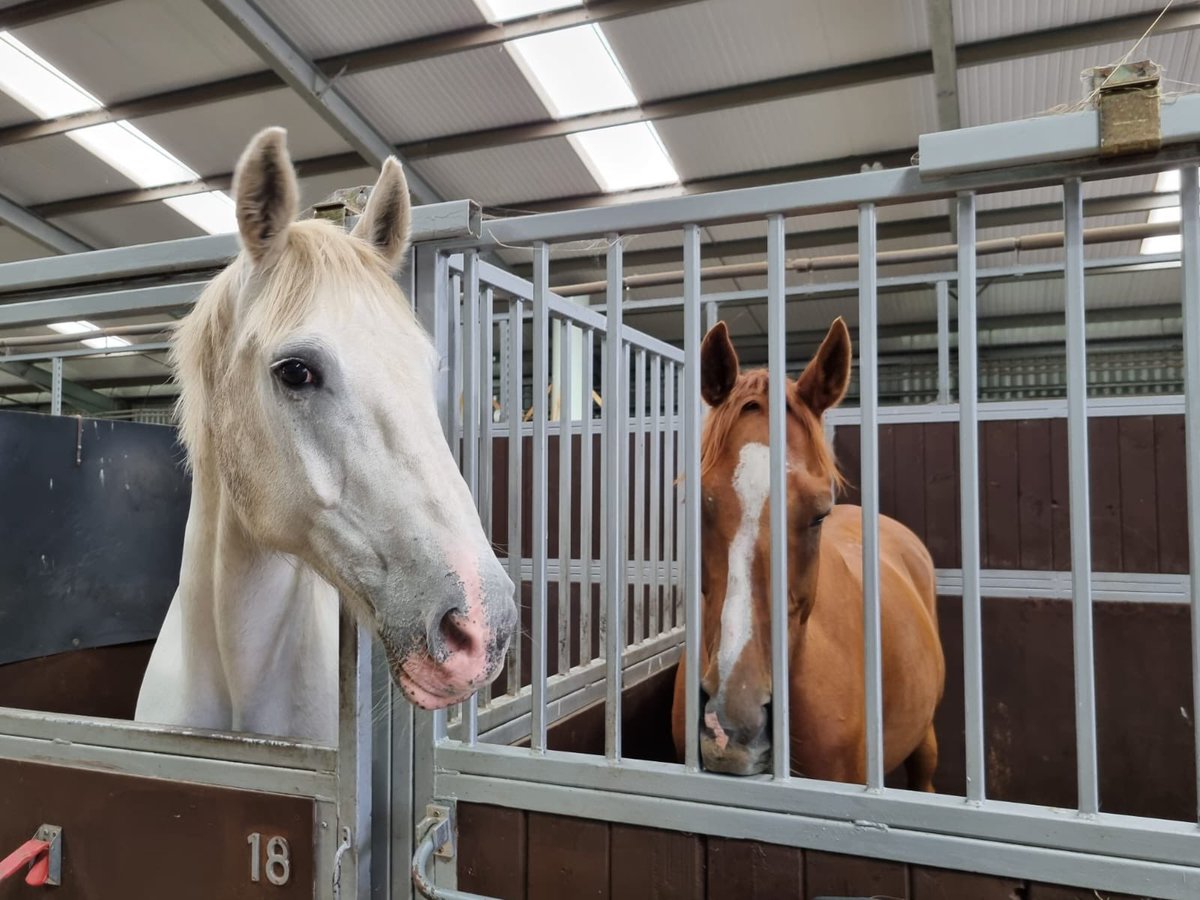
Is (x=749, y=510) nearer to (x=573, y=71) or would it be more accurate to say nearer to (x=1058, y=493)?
(x=1058, y=493)

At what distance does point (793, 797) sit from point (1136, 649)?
7.04 feet

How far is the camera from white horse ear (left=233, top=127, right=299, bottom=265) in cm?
85

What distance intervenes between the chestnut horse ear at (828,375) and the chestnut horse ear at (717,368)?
0.11m

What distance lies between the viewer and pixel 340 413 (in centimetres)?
82

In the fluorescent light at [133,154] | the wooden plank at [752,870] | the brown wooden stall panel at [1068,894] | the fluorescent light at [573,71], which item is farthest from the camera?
the fluorescent light at [133,154]

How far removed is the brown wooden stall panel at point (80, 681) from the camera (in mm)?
2064

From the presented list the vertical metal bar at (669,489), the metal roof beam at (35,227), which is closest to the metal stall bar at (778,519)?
the vertical metal bar at (669,489)

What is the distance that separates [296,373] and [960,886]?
34.4 inches

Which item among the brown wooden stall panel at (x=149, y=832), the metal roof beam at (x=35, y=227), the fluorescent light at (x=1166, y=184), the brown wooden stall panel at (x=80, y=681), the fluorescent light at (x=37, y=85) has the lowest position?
the brown wooden stall panel at (x=80, y=681)

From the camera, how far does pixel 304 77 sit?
13.4ft

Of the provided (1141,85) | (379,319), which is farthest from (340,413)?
(1141,85)

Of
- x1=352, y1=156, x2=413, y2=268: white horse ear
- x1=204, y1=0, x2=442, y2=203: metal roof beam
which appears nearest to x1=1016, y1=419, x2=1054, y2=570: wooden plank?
x1=352, y1=156, x2=413, y2=268: white horse ear

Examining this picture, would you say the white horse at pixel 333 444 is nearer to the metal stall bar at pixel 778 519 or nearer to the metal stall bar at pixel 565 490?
the metal stall bar at pixel 778 519

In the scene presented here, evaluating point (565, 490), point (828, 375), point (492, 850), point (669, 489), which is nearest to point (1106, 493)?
point (669, 489)
